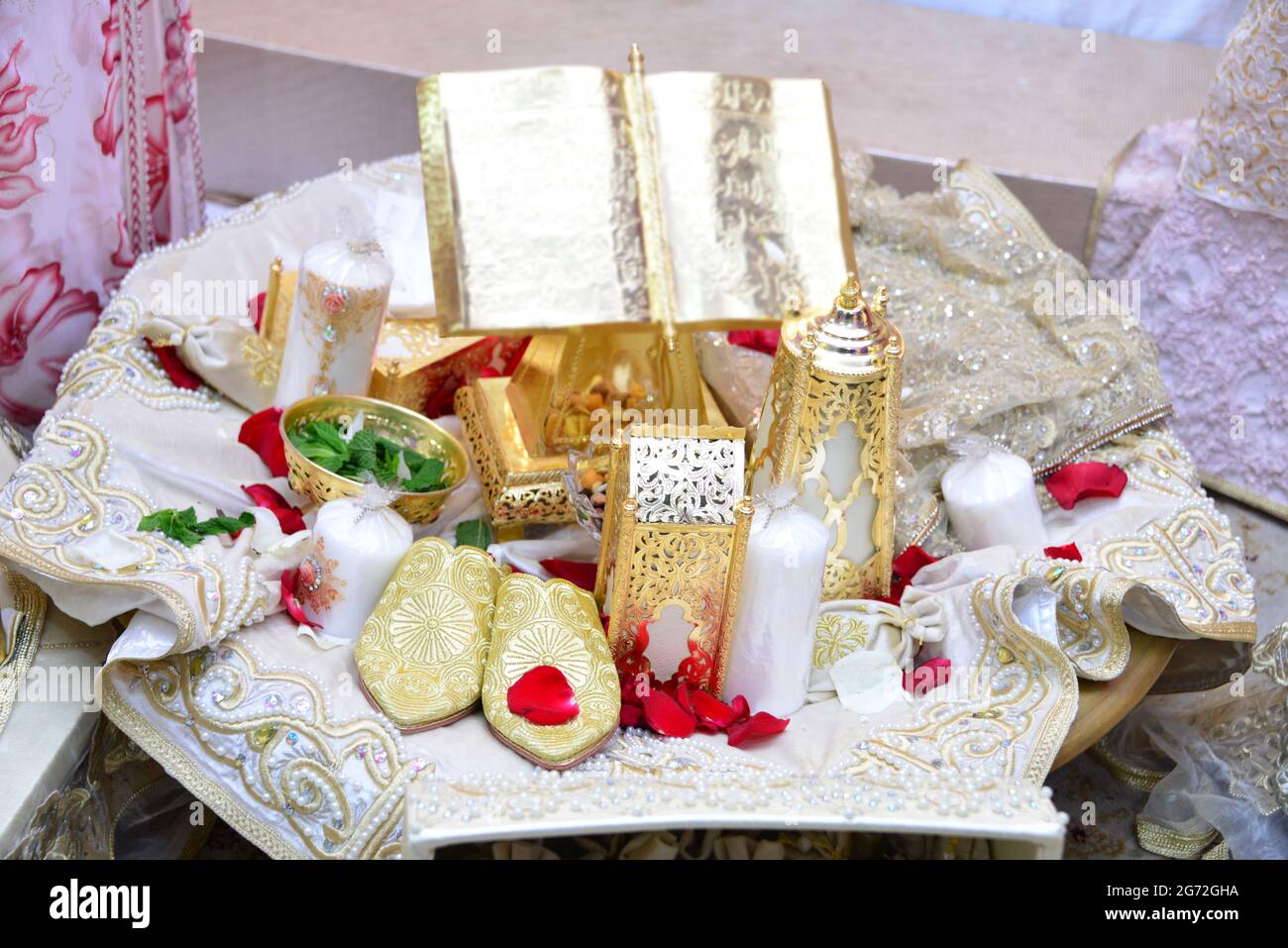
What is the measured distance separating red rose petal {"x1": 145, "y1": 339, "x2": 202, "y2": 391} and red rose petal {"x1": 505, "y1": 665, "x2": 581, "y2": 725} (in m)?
0.67

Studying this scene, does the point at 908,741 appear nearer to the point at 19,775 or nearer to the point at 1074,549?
the point at 1074,549

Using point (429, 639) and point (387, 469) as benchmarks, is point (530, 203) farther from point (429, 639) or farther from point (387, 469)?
point (429, 639)

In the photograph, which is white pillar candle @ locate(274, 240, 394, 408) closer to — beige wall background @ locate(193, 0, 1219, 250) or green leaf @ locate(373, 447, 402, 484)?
green leaf @ locate(373, 447, 402, 484)

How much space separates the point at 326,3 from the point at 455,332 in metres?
1.99

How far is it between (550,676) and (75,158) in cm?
92

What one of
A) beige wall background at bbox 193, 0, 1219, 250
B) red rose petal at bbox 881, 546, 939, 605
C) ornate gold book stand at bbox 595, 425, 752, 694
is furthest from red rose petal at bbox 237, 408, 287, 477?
beige wall background at bbox 193, 0, 1219, 250

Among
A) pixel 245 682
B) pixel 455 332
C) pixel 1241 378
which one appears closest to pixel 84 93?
pixel 455 332

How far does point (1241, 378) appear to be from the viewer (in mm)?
2148

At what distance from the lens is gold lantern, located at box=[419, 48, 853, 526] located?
4.46ft

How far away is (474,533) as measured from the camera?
5.07 feet

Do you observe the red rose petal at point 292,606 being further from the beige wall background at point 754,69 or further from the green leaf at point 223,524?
the beige wall background at point 754,69

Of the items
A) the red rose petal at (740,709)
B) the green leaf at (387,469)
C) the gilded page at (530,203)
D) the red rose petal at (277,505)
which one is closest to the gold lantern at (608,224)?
the gilded page at (530,203)

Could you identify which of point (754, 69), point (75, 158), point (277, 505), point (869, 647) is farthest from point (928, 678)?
point (754, 69)
